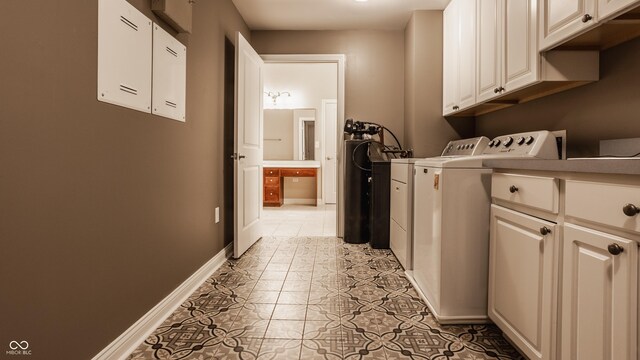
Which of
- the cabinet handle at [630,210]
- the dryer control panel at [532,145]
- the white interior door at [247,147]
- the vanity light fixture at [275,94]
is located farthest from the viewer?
the vanity light fixture at [275,94]

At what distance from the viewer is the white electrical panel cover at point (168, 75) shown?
175 centimetres

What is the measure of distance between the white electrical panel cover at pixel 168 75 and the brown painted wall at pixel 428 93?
2182 mm

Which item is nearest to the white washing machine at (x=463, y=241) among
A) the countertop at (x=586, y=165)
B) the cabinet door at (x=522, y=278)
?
the cabinet door at (x=522, y=278)

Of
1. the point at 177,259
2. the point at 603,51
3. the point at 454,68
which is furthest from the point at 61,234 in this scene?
the point at 454,68

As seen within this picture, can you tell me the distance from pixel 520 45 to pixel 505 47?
→ 0.59 ft

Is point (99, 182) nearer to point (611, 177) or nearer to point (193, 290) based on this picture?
point (193, 290)

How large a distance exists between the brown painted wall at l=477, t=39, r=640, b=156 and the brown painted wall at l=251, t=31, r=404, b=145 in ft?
5.91

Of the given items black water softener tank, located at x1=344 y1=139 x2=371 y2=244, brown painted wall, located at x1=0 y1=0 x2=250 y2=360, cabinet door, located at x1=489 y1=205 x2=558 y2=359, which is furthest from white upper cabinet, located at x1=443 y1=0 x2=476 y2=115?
brown painted wall, located at x1=0 y1=0 x2=250 y2=360

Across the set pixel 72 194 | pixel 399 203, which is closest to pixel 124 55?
pixel 72 194

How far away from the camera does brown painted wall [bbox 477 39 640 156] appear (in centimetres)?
150

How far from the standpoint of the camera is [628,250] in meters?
0.88

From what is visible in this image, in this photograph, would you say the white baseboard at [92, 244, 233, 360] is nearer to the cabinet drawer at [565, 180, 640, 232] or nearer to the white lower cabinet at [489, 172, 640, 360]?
the white lower cabinet at [489, 172, 640, 360]

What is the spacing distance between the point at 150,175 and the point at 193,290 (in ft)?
2.94

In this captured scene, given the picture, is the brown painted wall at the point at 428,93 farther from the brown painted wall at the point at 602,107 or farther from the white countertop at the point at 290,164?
the white countertop at the point at 290,164
